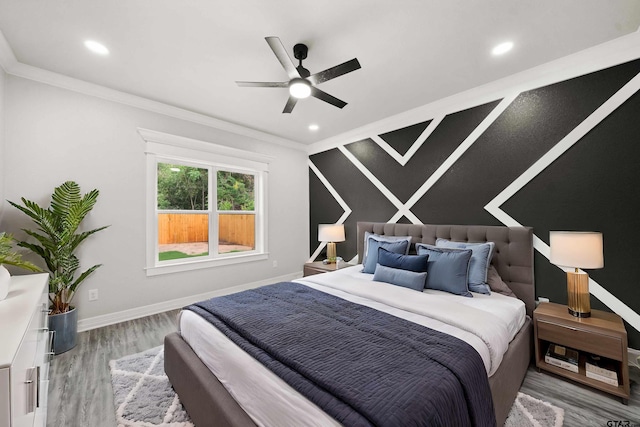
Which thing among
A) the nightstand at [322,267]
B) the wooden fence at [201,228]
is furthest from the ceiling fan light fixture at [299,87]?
the wooden fence at [201,228]

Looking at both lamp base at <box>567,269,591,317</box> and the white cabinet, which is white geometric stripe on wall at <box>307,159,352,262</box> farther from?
the white cabinet

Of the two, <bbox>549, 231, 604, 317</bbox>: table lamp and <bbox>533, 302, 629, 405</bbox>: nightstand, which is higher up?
<bbox>549, 231, 604, 317</bbox>: table lamp

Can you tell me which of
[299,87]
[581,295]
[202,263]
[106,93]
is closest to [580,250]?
[581,295]

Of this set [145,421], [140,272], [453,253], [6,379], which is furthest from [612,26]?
[140,272]

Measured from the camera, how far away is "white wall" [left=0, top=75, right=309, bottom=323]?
2.58m

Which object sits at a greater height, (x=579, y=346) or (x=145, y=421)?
(x=579, y=346)

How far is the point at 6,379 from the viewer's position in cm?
84

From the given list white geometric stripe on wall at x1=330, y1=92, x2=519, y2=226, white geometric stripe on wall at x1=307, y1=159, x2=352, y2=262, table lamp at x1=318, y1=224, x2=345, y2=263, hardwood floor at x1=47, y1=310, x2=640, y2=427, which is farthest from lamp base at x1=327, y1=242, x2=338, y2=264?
hardwood floor at x1=47, y1=310, x2=640, y2=427

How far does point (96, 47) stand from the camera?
231 centimetres

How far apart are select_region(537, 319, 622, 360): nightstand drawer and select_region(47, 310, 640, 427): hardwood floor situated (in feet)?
0.97

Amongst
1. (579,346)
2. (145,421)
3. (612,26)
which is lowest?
(145,421)

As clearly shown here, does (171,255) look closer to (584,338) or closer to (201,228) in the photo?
(201,228)

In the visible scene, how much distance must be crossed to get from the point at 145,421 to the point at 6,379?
114cm

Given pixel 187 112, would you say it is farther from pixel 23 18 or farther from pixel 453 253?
pixel 453 253
